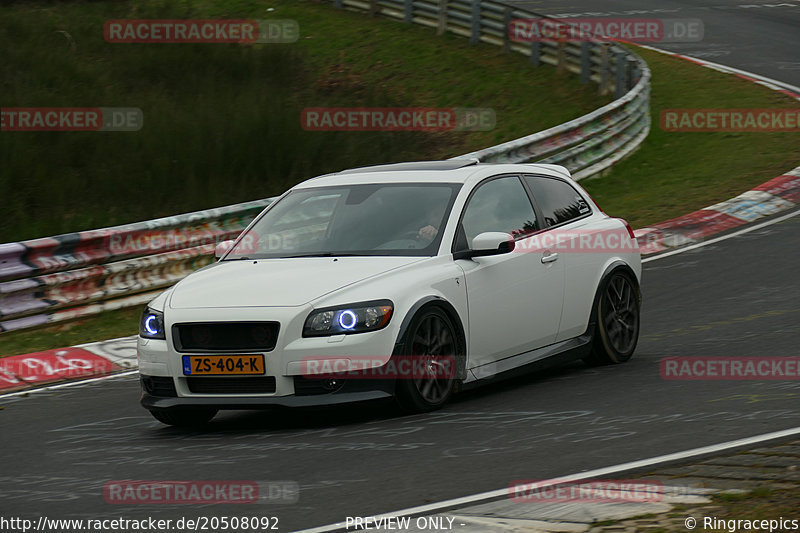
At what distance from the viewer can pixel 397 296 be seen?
7.72 metres

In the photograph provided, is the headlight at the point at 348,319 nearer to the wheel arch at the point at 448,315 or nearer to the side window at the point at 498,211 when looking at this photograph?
the wheel arch at the point at 448,315

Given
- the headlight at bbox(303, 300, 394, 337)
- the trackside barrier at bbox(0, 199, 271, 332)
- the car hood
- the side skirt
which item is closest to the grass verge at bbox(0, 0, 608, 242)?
the trackside barrier at bbox(0, 199, 271, 332)

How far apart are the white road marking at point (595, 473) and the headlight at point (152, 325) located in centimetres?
268

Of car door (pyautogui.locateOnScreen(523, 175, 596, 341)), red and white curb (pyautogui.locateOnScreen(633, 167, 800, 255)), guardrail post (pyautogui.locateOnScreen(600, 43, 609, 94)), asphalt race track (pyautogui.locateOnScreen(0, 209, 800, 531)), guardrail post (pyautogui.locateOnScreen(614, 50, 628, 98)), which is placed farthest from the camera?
guardrail post (pyautogui.locateOnScreen(600, 43, 609, 94))

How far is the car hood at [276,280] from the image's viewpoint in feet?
25.1

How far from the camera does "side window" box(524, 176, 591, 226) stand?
9500 millimetres

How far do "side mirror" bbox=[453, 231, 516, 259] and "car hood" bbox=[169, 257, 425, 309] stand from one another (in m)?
0.38

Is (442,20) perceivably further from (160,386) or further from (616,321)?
(160,386)

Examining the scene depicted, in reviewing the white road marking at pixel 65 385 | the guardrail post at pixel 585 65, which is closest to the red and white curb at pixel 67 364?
the white road marking at pixel 65 385

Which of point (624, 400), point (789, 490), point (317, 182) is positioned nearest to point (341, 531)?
point (789, 490)

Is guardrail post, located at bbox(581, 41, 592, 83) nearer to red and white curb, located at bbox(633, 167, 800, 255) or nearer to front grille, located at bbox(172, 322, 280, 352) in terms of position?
red and white curb, located at bbox(633, 167, 800, 255)

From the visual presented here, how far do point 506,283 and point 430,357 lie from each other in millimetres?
1020

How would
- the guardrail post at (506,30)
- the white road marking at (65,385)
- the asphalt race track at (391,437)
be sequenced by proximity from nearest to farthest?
the asphalt race track at (391,437) < the white road marking at (65,385) < the guardrail post at (506,30)

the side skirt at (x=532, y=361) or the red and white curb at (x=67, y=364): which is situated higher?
the side skirt at (x=532, y=361)
